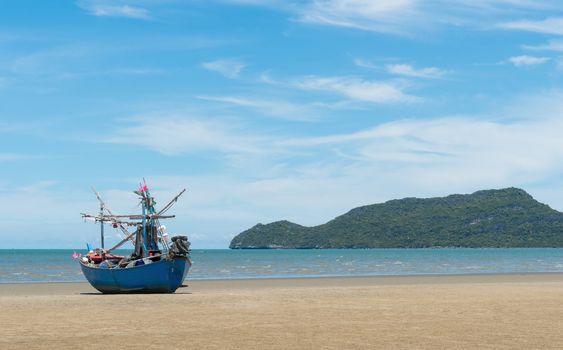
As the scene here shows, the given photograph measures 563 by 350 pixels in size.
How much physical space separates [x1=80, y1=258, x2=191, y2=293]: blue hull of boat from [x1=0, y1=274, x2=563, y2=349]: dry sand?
3571mm

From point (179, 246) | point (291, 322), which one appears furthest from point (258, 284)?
point (291, 322)

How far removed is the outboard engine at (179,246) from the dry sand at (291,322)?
4216 millimetres

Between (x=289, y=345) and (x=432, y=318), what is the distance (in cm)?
762

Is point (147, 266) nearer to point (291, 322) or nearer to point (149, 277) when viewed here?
point (149, 277)

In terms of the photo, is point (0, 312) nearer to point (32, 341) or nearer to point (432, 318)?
point (32, 341)

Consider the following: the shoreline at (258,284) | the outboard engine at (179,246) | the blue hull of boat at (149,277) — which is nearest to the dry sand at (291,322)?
the blue hull of boat at (149,277)

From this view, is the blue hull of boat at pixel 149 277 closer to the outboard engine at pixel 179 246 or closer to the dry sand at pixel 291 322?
the outboard engine at pixel 179 246

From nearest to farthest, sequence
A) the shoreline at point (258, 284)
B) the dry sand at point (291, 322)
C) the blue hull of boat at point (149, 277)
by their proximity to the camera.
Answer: the dry sand at point (291, 322) < the blue hull of boat at point (149, 277) < the shoreline at point (258, 284)

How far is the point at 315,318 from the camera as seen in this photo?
2539 cm

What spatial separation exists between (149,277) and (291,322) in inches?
713

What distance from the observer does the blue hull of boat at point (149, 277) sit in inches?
1608

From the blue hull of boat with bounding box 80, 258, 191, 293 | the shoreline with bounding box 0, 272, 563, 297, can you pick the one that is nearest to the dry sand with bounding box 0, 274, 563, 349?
the blue hull of boat with bounding box 80, 258, 191, 293

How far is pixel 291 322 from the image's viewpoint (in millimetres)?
24250

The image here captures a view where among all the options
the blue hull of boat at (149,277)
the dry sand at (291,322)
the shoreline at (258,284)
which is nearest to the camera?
the dry sand at (291,322)
